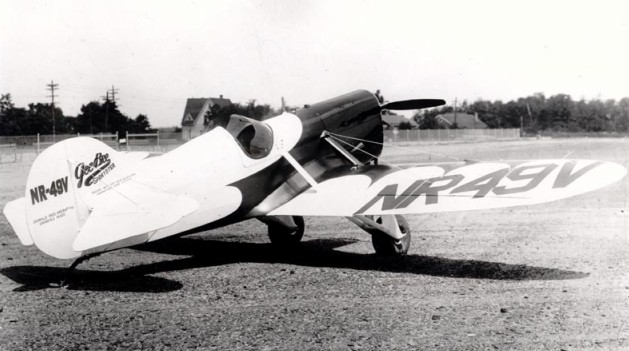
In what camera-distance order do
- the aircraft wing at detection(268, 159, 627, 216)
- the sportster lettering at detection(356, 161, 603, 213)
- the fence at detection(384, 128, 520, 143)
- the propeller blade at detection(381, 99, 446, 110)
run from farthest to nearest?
the fence at detection(384, 128, 520, 143) < the propeller blade at detection(381, 99, 446, 110) < the sportster lettering at detection(356, 161, 603, 213) < the aircraft wing at detection(268, 159, 627, 216)

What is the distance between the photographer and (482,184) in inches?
281

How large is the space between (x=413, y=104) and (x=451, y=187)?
3.29m

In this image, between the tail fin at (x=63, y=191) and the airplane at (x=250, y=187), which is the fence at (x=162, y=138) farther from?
the tail fin at (x=63, y=191)

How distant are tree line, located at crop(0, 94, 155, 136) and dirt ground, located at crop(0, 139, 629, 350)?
4829 cm

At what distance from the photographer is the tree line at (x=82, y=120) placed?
54375 mm

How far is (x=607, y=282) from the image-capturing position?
614 centimetres

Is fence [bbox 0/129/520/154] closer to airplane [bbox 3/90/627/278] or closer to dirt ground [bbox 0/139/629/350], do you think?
airplane [bbox 3/90/627/278]

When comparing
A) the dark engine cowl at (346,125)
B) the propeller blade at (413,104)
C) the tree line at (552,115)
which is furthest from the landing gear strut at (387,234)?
the tree line at (552,115)

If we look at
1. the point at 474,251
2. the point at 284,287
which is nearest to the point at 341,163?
the point at 474,251

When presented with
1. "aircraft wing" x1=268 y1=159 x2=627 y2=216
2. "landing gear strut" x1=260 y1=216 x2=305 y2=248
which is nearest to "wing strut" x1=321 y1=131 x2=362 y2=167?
"aircraft wing" x1=268 y1=159 x2=627 y2=216

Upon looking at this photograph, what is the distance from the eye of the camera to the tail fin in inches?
244

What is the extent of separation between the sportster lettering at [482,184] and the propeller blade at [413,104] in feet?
9.27

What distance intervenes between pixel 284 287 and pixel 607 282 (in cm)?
321

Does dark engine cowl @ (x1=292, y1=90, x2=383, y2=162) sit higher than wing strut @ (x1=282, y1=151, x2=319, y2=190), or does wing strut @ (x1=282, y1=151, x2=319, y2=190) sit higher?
dark engine cowl @ (x1=292, y1=90, x2=383, y2=162)
